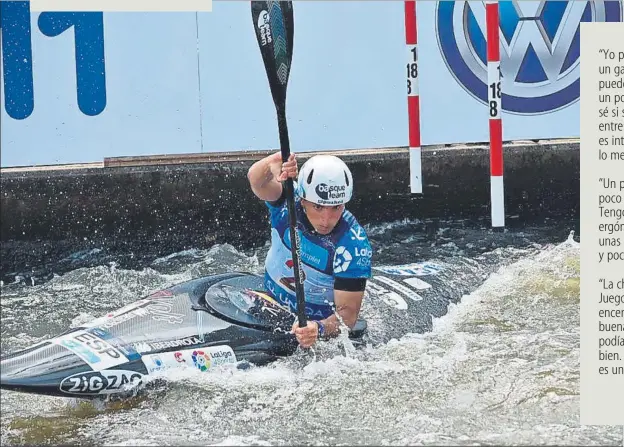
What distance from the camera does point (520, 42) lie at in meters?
7.91

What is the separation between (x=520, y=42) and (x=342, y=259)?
3.71m

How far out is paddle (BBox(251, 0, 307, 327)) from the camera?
16.0 feet

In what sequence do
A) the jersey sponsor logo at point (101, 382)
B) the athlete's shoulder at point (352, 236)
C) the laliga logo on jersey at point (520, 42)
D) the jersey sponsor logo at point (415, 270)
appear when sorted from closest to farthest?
the jersey sponsor logo at point (101, 382), the athlete's shoulder at point (352, 236), the jersey sponsor logo at point (415, 270), the laliga logo on jersey at point (520, 42)

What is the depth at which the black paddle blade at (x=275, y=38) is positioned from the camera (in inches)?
196

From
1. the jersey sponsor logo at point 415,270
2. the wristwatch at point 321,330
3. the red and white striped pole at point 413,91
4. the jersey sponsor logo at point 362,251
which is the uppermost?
the red and white striped pole at point 413,91

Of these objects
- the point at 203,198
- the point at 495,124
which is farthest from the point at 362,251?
the point at 203,198

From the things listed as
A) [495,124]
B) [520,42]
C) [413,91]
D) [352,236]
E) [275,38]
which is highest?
[520,42]

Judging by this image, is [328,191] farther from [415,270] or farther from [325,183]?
[415,270]

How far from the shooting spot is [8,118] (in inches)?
286

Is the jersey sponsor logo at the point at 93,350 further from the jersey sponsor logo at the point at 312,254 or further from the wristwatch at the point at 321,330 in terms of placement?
the jersey sponsor logo at the point at 312,254

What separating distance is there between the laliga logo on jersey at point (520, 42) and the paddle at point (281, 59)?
3.05 metres

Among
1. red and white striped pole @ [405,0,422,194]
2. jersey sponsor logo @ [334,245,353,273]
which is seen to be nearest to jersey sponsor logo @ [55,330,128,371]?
jersey sponsor logo @ [334,245,353,273]

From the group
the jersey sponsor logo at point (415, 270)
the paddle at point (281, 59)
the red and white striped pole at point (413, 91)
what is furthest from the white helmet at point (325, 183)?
the red and white striped pole at point (413, 91)

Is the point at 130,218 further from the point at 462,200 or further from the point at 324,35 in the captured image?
the point at 462,200
